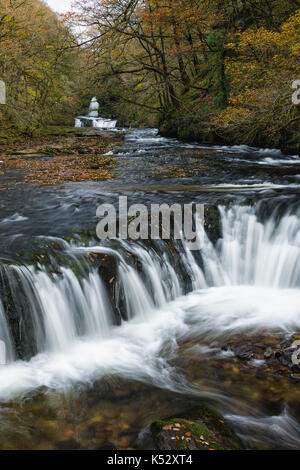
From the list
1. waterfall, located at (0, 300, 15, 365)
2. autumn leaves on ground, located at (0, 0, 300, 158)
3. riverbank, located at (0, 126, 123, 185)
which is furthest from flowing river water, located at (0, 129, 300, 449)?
autumn leaves on ground, located at (0, 0, 300, 158)

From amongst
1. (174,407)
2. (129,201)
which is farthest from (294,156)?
(174,407)

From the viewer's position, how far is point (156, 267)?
5.30 metres

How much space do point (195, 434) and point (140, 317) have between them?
8.10 ft

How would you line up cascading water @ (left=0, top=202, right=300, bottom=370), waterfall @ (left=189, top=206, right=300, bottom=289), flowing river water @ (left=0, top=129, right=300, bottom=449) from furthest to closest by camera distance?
waterfall @ (left=189, top=206, right=300, bottom=289) < cascading water @ (left=0, top=202, right=300, bottom=370) < flowing river water @ (left=0, top=129, right=300, bottom=449)

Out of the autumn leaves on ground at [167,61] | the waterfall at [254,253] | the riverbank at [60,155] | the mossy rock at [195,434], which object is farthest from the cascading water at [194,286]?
the autumn leaves on ground at [167,61]

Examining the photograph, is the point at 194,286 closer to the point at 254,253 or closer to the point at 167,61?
the point at 254,253

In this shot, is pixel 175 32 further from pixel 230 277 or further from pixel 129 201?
pixel 230 277

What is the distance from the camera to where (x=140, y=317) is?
195 inches

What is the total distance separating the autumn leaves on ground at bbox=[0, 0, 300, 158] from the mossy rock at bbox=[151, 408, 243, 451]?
9066mm

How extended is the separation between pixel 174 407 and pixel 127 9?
44.9ft

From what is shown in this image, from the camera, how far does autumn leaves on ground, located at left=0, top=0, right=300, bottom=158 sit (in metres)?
11.3

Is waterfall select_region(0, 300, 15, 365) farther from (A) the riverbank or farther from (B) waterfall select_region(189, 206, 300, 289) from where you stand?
(A) the riverbank

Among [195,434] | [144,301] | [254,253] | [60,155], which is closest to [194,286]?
[144,301]

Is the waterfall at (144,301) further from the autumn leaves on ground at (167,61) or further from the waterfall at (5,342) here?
the autumn leaves on ground at (167,61)
